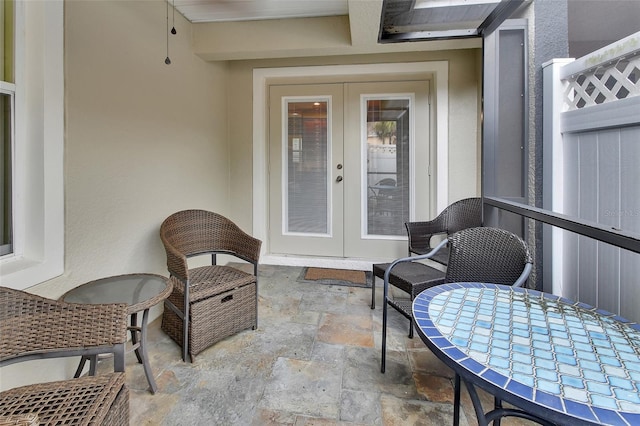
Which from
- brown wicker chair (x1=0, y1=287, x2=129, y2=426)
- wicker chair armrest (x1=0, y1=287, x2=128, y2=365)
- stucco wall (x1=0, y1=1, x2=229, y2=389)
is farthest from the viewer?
stucco wall (x1=0, y1=1, x2=229, y2=389)

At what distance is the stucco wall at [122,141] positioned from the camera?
1688mm

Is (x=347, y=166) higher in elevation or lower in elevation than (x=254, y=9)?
lower

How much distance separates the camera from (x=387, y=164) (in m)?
3.47

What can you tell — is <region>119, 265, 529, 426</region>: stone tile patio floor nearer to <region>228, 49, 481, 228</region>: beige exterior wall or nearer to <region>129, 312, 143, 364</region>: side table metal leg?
<region>129, 312, 143, 364</region>: side table metal leg

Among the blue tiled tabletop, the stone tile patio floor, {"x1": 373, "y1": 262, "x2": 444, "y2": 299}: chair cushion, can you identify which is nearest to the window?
the stone tile patio floor

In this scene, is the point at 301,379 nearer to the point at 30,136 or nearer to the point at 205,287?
the point at 205,287

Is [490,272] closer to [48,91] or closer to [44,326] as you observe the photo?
[44,326]

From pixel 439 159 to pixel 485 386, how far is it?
2808 mm

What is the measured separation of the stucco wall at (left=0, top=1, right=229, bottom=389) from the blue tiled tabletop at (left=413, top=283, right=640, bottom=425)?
185 cm

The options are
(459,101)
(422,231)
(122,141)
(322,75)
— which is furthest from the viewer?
(322,75)

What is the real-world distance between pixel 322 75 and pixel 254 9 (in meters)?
0.99

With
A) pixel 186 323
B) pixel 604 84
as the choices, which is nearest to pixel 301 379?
pixel 186 323

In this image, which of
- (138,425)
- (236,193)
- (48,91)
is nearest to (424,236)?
(236,193)

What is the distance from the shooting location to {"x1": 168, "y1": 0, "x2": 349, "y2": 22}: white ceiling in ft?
8.32
